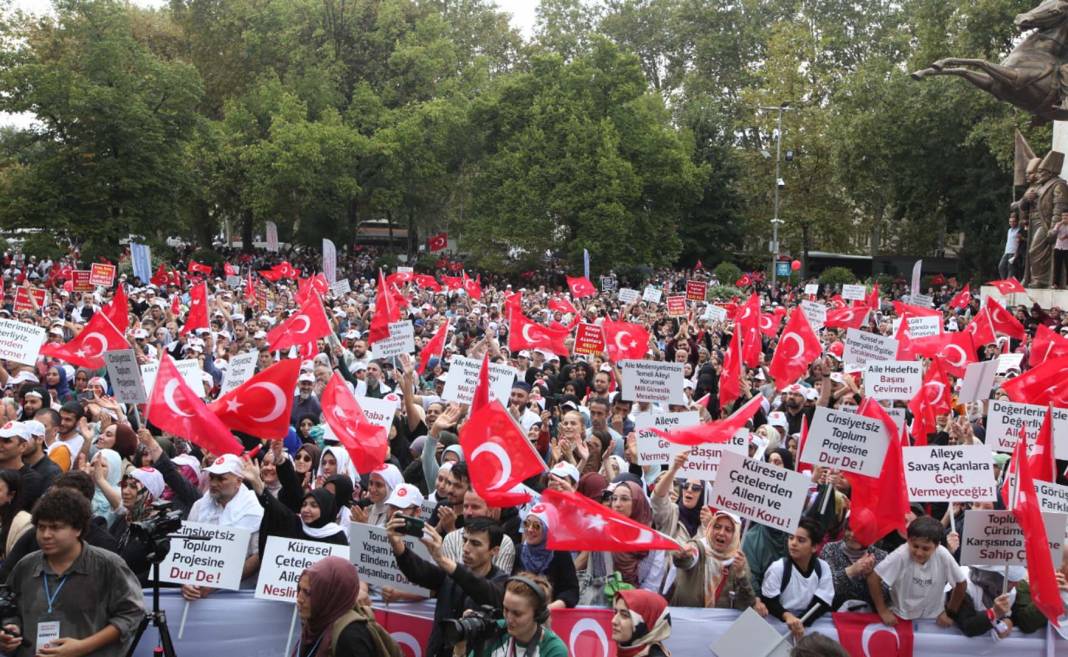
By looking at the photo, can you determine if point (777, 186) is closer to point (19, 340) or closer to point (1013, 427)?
point (19, 340)

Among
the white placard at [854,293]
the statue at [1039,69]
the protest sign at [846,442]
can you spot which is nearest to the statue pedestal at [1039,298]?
the white placard at [854,293]

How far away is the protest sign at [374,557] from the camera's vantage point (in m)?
6.64

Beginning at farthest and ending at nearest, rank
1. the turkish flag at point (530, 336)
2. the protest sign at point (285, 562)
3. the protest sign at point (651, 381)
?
the turkish flag at point (530, 336), the protest sign at point (651, 381), the protest sign at point (285, 562)

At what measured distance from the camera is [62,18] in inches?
1758

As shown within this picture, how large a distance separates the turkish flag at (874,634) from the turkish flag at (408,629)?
2196mm

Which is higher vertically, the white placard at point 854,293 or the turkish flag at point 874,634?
the white placard at point 854,293

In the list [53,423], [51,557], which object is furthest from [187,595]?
[53,423]

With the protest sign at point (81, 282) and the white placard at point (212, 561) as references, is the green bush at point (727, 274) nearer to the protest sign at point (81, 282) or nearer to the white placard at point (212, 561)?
the protest sign at point (81, 282)

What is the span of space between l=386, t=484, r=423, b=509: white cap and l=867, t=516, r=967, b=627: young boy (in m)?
2.52

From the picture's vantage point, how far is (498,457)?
7.85 metres

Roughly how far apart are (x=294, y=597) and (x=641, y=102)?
145 ft

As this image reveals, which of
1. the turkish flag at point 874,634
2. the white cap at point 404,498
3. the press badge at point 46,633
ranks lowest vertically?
the turkish flag at point 874,634

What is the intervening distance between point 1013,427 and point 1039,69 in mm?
17619

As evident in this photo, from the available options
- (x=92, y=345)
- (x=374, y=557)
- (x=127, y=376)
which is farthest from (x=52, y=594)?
(x=92, y=345)
